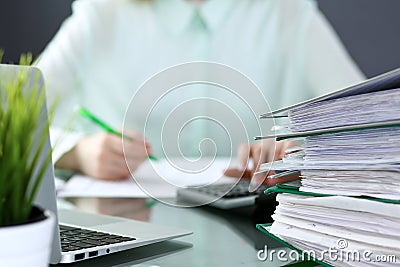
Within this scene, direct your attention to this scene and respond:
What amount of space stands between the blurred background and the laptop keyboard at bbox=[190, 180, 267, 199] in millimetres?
1322

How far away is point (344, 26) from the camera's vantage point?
6.91 ft

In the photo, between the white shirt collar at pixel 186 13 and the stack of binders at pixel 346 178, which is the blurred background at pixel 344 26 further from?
the stack of binders at pixel 346 178

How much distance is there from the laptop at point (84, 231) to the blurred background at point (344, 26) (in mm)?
1547

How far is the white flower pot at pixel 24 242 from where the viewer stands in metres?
0.30

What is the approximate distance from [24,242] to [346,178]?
258 millimetres

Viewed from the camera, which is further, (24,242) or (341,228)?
(341,228)

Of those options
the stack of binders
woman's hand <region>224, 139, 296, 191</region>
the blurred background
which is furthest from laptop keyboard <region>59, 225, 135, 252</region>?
→ the blurred background

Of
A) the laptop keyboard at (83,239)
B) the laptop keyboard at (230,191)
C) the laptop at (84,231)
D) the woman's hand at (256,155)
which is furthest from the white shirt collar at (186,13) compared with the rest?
the laptop keyboard at (83,239)

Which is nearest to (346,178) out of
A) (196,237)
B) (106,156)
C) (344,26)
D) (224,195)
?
(196,237)

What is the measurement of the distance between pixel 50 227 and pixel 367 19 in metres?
1.92

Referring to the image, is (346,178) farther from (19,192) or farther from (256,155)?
(256,155)

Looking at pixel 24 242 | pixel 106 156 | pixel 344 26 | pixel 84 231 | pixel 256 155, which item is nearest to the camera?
pixel 24 242

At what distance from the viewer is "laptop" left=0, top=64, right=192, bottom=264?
0.42 metres

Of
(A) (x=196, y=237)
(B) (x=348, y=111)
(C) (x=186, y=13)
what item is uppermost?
(C) (x=186, y=13)
